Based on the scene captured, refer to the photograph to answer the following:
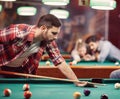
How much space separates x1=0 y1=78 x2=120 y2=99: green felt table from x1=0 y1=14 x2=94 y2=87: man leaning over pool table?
199 millimetres

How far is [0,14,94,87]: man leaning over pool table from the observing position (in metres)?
4.05

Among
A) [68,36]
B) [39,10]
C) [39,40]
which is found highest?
[39,40]

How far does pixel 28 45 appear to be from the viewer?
4203 millimetres

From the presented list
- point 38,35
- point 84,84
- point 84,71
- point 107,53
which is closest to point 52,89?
point 84,84

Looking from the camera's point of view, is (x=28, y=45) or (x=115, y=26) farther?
(x=115, y=26)

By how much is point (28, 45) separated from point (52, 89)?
86cm

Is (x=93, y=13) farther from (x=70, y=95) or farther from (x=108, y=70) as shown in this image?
(x=70, y=95)

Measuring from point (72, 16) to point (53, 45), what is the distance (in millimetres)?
6978

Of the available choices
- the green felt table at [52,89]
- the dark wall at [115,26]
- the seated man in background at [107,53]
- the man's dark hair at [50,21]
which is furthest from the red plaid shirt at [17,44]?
the dark wall at [115,26]

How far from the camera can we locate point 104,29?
11.3 m

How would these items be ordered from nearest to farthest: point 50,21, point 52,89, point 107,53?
1. point 52,89
2. point 50,21
3. point 107,53

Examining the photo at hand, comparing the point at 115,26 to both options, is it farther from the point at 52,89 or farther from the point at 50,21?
the point at 52,89

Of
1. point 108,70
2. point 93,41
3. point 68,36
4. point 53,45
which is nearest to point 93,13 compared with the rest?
point 68,36

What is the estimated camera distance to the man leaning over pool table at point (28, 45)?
160 inches
